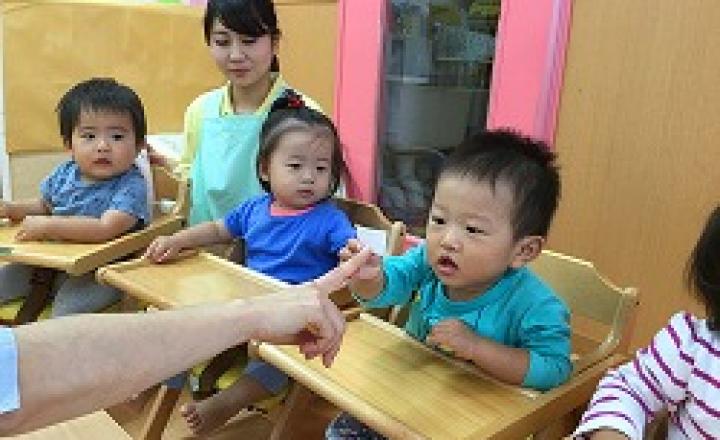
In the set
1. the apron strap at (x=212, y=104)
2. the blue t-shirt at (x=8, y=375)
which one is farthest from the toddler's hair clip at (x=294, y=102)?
the blue t-shirt at (x=8, y=375)

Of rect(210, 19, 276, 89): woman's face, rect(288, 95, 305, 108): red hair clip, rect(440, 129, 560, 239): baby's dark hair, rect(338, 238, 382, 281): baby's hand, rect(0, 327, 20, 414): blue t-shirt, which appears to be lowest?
rect(338, 238, 382, 281): baby's hand

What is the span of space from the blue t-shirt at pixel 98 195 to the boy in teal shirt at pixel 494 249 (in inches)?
34.4

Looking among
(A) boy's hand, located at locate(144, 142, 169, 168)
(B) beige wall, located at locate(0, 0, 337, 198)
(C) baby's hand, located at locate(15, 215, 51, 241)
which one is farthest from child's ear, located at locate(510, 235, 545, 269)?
(B) beige wall, located at locate(0, 0, 337, 198)

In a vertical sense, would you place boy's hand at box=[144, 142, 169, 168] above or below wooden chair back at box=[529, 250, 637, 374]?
above

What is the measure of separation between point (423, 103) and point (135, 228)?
110cm

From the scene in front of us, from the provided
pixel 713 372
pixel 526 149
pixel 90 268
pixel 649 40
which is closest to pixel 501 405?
pixel 713 372

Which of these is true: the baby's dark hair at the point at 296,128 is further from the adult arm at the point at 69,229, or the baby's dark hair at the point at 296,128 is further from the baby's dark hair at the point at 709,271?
the baby's dark hair at the point at 709,271

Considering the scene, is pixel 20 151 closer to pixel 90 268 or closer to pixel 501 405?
pixel 90 268

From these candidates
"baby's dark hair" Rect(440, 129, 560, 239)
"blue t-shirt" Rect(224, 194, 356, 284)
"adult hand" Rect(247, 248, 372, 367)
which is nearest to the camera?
"adult hand" Rect(247, 248, 372, 367)

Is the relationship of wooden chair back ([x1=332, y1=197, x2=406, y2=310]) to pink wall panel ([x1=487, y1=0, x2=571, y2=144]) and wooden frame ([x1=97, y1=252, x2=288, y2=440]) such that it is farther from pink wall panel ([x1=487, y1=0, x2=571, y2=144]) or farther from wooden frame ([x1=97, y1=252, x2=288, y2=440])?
pink wall panel ([x1=487, y1=0, x2=571, y2=144])

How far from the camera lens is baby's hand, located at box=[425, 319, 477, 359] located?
1002 millimetres

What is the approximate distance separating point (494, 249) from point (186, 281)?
2.06ft

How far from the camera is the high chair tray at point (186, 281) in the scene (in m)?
1.29

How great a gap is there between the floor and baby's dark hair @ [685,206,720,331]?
110 centimetres
